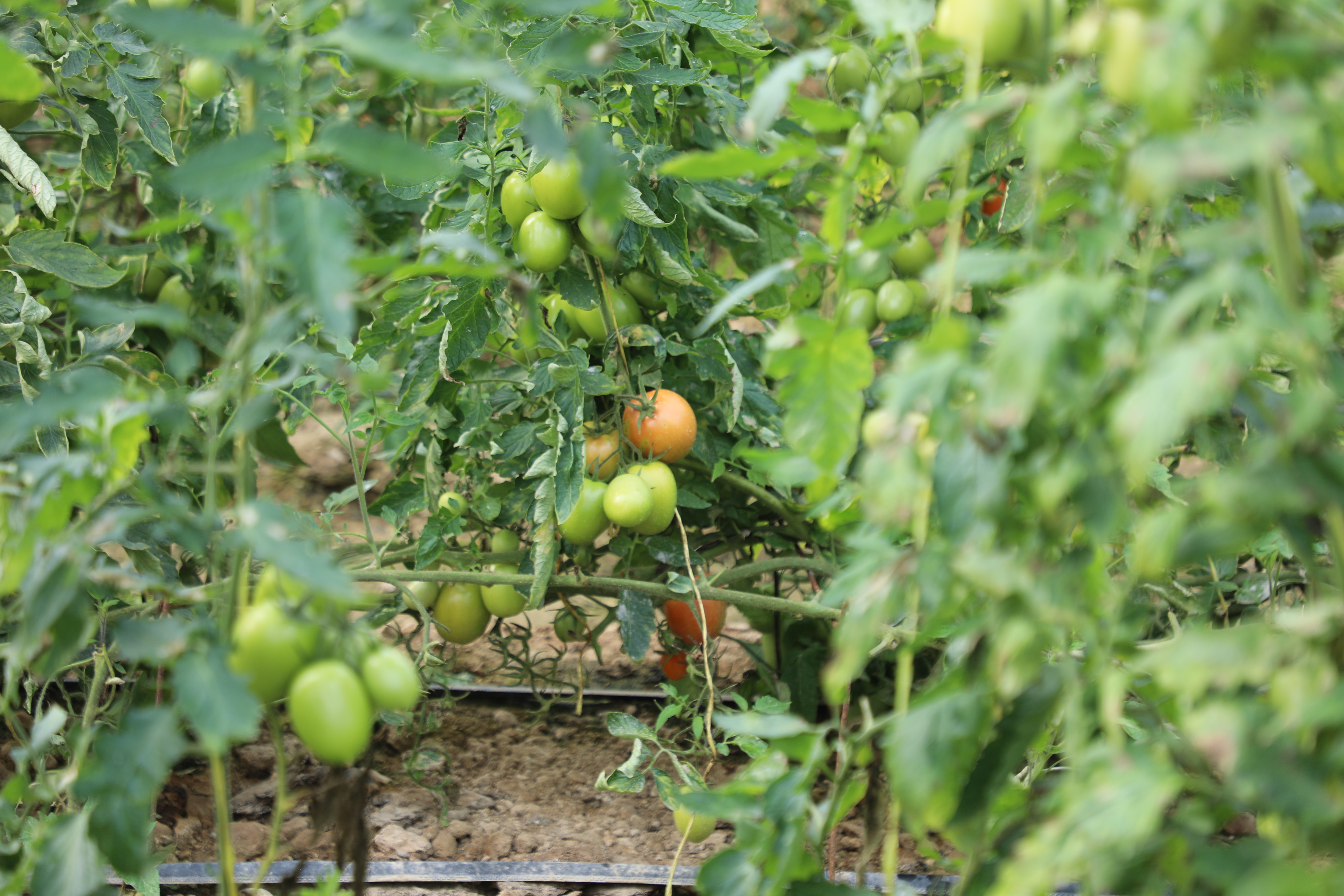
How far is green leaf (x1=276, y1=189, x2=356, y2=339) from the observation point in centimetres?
52

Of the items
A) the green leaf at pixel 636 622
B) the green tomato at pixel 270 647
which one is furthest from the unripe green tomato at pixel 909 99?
the green tomato at pixel 270 647

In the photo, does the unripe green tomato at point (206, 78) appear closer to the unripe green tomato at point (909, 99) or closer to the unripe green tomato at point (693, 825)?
the unripe green tomato at point (909, 99)

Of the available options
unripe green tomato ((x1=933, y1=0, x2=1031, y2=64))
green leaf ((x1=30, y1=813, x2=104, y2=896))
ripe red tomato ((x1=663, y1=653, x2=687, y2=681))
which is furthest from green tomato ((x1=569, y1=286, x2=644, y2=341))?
green leaf ((x1=30, y1=813, x2=104, y2=896))

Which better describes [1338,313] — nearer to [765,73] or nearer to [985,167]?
[985,167]

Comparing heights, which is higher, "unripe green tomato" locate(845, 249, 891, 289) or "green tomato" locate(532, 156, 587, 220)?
"unripe green tomato" locate(845, 249, 891, 289)

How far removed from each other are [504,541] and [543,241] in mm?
517

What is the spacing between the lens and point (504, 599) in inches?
60.0

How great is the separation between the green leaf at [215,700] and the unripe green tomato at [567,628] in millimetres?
1065

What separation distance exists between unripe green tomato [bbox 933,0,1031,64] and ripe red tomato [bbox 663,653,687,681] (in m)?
1.21

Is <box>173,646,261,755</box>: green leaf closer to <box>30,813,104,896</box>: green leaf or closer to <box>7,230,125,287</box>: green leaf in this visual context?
<box>30,813,104,896</box>: green leaf

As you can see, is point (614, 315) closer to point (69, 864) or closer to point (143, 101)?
point (143, 101)

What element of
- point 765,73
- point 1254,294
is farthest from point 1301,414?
point 765,73

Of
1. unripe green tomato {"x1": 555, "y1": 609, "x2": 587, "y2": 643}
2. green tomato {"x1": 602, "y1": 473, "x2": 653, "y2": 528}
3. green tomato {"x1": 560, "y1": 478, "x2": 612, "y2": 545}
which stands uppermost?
green tomato {"x1": 602, "y1": 473, "x2": 653, "y2": 528}

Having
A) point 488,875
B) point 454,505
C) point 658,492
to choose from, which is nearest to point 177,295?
point 454,505
